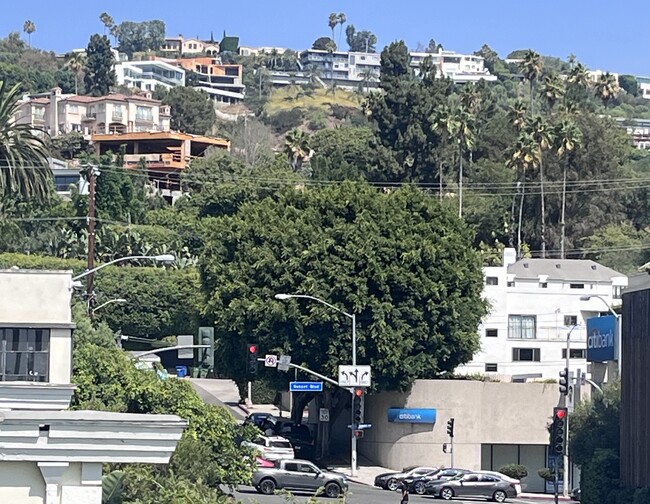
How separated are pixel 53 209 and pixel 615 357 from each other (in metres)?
71.0

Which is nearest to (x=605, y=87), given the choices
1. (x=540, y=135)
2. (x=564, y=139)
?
(x=564, y=139)

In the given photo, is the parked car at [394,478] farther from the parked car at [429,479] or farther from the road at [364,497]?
the parked car at [429,479]

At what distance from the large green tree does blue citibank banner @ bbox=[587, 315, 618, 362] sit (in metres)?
6.54

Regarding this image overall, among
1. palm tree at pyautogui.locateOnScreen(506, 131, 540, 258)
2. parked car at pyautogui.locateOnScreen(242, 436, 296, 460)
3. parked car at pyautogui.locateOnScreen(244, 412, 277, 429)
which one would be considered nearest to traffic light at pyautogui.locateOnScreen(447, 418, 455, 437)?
parked car at pyautogui.locateOnScreen(242, 436, 296, 460)

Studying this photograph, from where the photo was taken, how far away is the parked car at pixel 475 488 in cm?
6612

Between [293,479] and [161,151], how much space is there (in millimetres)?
119822

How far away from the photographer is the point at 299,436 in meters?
81.1

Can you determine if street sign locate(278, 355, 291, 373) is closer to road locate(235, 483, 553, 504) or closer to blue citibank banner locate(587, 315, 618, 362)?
road locate(235, 483, 553, 504)

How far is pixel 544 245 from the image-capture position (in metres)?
140

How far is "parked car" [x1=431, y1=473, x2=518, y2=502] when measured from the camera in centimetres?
6612

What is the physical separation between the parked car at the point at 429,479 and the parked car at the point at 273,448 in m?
5.37

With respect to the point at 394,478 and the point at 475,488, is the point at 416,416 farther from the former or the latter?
the point at 475,488

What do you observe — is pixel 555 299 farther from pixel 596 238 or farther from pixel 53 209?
pixel 53 209

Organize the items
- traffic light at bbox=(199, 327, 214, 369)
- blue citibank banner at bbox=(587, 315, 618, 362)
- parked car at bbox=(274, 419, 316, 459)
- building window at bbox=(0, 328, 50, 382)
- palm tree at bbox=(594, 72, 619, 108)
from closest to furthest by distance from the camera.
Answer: building window at bbox=(0, 328, 50, 382)
traffic light at bbox=(199, 327, 214, 369)
blue citibank banner at bbox=(587, 315, 618, 362)
parked car at bbox=(274, 419, 316, 459)
palm tree at bbox=(594, 72, 619, 108)
